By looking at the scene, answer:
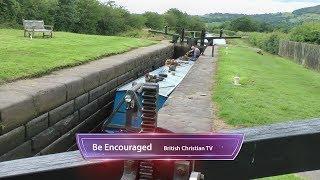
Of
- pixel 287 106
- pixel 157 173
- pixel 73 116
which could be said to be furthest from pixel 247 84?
pixel 157 173

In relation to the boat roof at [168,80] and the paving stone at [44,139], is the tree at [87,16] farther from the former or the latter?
the paving stone at [44,139]

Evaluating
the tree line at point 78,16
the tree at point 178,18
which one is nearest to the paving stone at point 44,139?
the tree line at point 78,16

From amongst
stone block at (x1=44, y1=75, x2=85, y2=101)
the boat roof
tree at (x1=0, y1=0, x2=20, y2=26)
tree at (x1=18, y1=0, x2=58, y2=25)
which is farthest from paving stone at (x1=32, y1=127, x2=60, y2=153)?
tree at (x1=18, y1=0, x2=58, y2=25)

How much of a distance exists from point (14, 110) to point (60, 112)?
2048 mm

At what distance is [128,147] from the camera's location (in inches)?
39.8

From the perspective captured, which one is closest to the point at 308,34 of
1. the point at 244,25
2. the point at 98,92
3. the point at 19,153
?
the point at 98,92

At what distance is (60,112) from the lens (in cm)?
827

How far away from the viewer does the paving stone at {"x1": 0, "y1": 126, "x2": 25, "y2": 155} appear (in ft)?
19.9

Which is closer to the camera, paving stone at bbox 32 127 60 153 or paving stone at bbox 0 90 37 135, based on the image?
paving stone at bbox 0 90 37 135

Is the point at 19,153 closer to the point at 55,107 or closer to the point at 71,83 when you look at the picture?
the point at 55,107

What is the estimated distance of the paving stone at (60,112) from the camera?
7.88 m

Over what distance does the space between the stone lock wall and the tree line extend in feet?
54.5

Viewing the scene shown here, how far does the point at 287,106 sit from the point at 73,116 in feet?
Result: 15.8

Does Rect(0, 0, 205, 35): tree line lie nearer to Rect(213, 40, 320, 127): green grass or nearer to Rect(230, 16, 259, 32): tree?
Rect(213, 40, 320, 127): green grass
